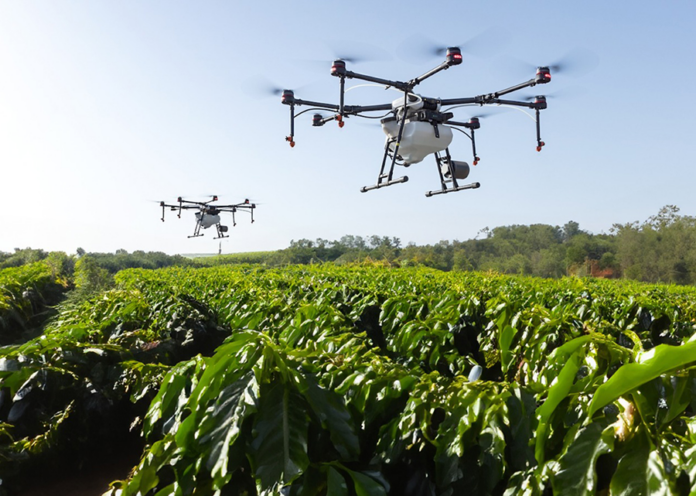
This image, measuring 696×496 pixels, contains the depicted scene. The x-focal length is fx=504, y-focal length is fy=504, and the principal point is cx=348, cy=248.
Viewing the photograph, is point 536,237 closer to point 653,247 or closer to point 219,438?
point 653,247

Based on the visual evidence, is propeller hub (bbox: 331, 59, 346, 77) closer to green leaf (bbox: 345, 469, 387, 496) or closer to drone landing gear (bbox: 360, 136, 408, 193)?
→ drone landing gear (bbox: 360, 136, 408, 193)

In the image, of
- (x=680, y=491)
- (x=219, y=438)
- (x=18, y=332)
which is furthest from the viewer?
(x=18, y=332)

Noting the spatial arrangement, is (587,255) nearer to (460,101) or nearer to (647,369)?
(460,101)

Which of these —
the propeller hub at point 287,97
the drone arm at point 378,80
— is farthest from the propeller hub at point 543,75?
the propeller hub at point 287,97

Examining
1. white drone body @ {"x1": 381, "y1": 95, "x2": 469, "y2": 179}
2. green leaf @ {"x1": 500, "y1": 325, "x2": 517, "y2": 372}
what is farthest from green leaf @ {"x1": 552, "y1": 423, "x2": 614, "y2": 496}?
white drone body @ {"x1": 381, "y1": 95, "x2": 469, "y2": 179}

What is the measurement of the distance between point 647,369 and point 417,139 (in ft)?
29.4

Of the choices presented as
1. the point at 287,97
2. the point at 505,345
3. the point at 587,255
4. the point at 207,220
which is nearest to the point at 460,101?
the point at 287,97

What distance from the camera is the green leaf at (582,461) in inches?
32.9

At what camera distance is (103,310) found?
4.50 m

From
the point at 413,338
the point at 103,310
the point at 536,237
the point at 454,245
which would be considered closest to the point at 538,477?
the point at 413,338

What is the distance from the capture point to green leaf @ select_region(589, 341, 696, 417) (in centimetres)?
Answer: 70

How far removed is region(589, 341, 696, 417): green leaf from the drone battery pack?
8.82 m

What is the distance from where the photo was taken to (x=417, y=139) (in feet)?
30.7

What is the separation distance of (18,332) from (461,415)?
8375 mm
